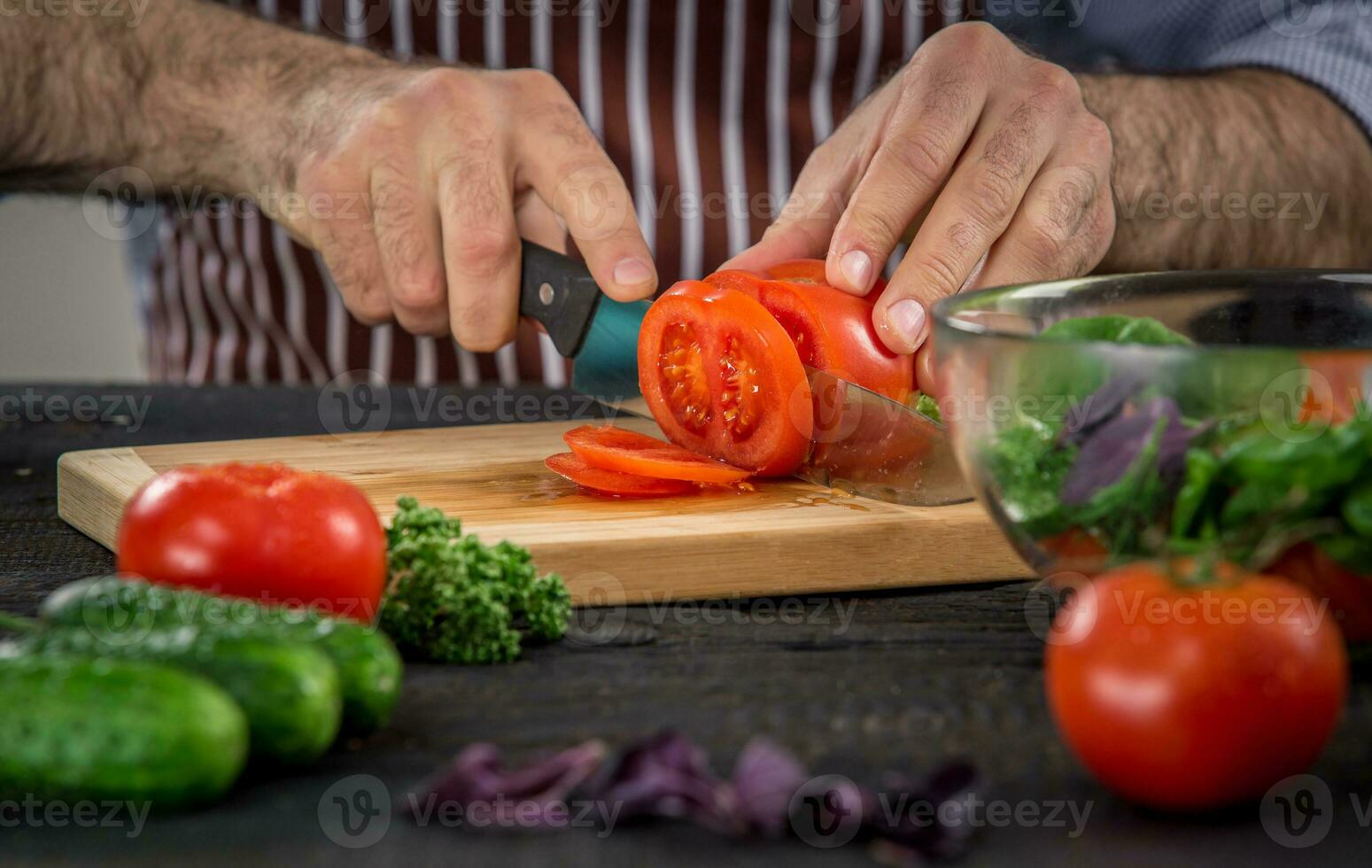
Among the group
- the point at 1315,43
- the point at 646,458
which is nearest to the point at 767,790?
the point at 646,458

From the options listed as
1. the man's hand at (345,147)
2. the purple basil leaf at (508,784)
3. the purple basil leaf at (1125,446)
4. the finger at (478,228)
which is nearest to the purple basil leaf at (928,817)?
the purple basil leaf at (508,784)

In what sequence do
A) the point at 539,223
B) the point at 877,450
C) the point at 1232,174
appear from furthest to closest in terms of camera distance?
1. the point at 1232,174
2. the point at 539,223
3. the point at 877,450

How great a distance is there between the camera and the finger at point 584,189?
220 centimetres

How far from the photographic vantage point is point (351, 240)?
2.47 m

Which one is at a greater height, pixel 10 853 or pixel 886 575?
pixel 10 853

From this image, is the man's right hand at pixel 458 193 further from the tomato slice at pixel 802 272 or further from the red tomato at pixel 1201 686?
the red tomato at pixel 1201 686

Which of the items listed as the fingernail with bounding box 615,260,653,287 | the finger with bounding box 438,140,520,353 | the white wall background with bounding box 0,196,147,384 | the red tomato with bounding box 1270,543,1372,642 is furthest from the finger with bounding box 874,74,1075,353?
the white wall background with bounding box 0,196,147,384

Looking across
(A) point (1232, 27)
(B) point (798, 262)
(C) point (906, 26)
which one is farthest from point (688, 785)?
(A) point (1232, 27)

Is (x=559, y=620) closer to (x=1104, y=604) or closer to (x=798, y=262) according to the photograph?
(x=1104, y=604)

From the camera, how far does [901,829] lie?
3.14 feet

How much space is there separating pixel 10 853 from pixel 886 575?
3.37 ft

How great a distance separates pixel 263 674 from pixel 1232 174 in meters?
2.48

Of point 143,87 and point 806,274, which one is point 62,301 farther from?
point 806,274

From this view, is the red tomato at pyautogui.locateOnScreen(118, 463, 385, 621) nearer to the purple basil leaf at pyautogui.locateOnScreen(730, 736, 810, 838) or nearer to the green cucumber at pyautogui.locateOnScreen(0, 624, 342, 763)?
the green cucumber at pyautogui.locateOnScreen(0, 624, 342, 763)
